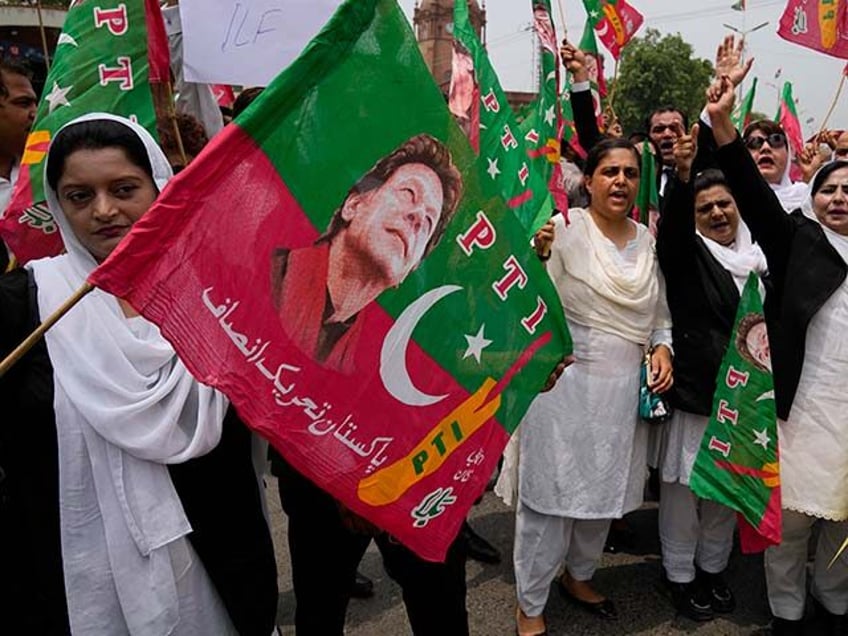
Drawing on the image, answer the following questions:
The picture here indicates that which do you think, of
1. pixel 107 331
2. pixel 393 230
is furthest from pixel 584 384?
pixel 107 331

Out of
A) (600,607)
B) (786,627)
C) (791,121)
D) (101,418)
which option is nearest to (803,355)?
(786,627)

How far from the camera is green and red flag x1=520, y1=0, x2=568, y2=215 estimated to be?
2879 mm

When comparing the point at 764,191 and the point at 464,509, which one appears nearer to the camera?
the point at 464,509

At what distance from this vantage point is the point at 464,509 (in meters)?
1.48

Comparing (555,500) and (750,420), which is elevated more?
(750,420)

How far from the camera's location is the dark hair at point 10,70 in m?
2.58

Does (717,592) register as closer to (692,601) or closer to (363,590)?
(692,601)

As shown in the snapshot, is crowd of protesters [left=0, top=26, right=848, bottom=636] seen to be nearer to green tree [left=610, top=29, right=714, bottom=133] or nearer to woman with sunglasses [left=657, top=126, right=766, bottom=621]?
woman with sunglasses [left=657, top=126, right=766, bottom=621]

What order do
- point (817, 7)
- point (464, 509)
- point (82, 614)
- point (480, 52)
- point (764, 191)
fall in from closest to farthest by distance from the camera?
point (82, 614)
point (464, 509)
point (764, 191)
point (480, 52)
point (817, 7)

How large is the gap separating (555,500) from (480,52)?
165cm

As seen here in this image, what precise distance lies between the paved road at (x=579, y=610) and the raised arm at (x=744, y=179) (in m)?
1.50

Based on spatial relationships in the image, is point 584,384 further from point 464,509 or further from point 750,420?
point 464,509

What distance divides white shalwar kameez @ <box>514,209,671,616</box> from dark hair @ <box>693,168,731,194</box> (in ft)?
1.42

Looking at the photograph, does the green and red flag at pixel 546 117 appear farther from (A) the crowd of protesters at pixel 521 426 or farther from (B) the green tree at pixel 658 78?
(B) the green tree at pixel 658 78
